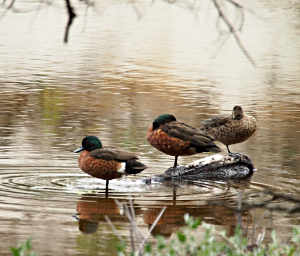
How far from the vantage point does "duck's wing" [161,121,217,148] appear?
11523 millimetres

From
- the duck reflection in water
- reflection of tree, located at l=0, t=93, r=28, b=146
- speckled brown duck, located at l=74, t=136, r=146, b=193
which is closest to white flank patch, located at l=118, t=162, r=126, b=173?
speckled brown duck, located at l=74, t=136, r=146, b=193

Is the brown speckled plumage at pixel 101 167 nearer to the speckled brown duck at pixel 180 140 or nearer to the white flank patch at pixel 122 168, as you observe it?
the white flank patch at pixel 122 168

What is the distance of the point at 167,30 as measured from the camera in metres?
31.3

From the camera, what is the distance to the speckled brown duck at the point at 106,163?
1052 centimetres

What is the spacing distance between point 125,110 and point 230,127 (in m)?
4.58

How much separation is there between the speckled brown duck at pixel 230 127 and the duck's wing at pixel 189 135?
0.59m

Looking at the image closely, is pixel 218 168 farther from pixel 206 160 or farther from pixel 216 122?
pixel 216 122

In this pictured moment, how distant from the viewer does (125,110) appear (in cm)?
1652

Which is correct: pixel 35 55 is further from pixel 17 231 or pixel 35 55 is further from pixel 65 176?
pixel 17 231

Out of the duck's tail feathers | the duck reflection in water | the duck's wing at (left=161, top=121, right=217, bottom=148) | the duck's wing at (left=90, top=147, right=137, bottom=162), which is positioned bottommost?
the duck reflection in water

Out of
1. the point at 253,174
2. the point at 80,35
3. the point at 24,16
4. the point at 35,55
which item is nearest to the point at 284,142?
the point at 253,174

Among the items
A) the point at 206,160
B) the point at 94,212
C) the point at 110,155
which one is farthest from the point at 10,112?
the point at 94,212

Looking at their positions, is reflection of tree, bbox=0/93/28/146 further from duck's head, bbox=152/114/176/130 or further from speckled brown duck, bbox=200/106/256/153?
speckled brown duck, bbox=200/106/256/153

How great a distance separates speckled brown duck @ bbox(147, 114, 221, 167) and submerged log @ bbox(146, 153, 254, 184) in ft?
0.99
